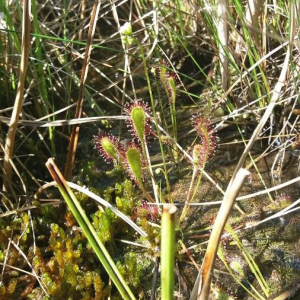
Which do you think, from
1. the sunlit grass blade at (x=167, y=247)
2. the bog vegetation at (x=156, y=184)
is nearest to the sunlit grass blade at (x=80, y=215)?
the bog vegetation at (x=156, y=184)

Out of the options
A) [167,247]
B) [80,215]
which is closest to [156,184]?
[80,215]

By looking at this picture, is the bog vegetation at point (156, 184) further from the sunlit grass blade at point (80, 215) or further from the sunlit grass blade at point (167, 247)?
the sunlit grass blade at point (167, 247)

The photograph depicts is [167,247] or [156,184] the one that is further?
[156,184]

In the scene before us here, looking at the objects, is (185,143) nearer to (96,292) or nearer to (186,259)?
(186,259)

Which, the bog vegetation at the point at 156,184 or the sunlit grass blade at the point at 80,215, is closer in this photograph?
the sunlit grass blade at the point at 80,215

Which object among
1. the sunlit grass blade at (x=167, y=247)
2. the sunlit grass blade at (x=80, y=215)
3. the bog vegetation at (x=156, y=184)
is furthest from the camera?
the bog vegetation at (x=156, y=184)

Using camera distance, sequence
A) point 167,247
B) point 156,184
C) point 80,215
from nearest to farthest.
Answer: point 167,247, point 80,215, point 156,184

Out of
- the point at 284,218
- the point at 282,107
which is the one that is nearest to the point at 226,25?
the point at 282,107

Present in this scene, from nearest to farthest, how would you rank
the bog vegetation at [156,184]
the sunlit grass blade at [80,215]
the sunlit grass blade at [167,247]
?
the sunlit grass blade at [167,247] → the sunlit grass blade at [80,215] → the bog vegetation at [156,184]

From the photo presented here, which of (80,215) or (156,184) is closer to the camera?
(80,215)

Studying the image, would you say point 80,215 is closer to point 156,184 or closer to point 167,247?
point 167,247

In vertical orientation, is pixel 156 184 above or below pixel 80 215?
below

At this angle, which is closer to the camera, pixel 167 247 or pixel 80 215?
pixel 167 247

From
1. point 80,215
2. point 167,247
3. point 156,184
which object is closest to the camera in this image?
point 167,247
